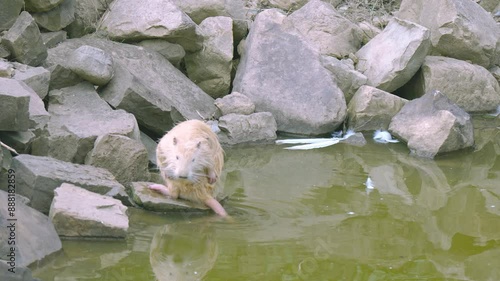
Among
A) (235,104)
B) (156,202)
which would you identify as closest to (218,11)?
(235,104)

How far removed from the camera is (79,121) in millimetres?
6996

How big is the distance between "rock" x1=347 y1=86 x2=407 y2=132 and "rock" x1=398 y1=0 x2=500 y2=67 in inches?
62.9

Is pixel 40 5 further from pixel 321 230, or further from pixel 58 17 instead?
pixel 321 230

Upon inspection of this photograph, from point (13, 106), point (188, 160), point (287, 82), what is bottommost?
point (287, 82)

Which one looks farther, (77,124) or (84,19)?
(84,19)

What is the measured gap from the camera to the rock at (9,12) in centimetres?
742

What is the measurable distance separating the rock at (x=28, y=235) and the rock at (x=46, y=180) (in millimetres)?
330

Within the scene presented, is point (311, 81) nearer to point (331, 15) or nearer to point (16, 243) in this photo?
point (331, 15)

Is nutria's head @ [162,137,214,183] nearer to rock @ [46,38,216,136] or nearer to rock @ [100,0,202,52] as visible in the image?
rock @ [46,38,216,136]

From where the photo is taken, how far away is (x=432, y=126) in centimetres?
855

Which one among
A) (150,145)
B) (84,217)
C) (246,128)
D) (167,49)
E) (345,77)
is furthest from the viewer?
(345,77)

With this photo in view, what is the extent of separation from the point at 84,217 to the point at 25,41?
2796 mm

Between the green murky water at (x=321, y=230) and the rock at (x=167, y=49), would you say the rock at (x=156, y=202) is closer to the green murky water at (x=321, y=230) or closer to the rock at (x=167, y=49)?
the green murky water at (x=321, y=230)

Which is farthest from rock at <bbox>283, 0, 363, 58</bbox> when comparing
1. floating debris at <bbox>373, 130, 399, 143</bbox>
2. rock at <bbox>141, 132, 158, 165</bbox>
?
rock at <bbox>141, 132, 158, 165</bbox>
